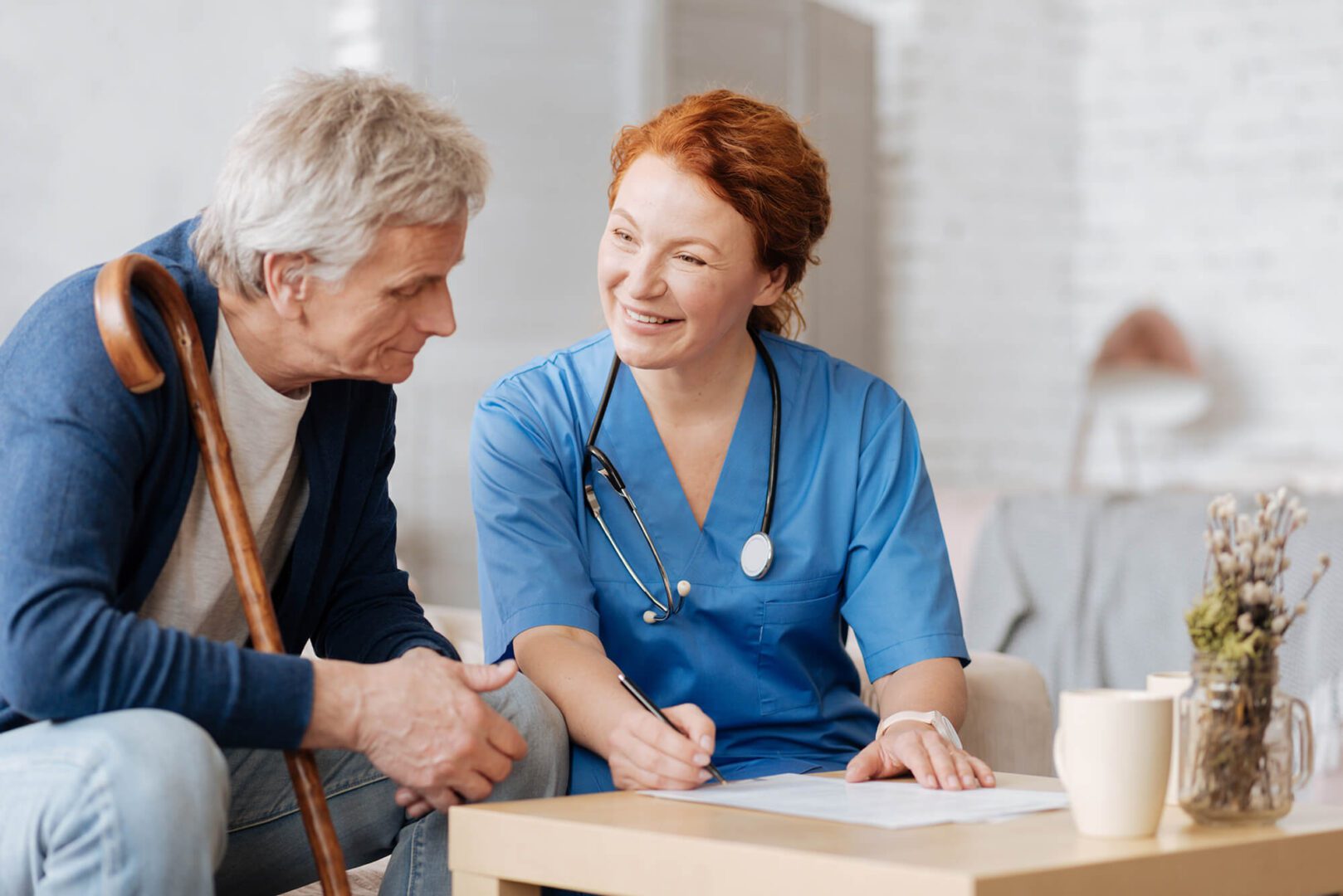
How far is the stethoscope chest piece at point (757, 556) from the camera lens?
167 centimetres

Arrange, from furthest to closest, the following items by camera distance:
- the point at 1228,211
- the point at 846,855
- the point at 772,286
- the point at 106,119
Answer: the point at 1228,211 → the point at 106,119 → the point at 772,286 → the point at 846,855

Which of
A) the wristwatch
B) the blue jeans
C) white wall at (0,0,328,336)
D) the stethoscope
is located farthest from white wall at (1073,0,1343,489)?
the blue jeans

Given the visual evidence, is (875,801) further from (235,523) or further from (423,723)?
(235,523)

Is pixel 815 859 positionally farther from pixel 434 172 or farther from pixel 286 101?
pixel 286 101

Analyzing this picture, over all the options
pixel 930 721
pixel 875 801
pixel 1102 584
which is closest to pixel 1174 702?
pixel 875 801

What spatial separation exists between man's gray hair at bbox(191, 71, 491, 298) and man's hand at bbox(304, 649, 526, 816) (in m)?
0.34

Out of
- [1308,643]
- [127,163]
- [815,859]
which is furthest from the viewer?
[127,163]

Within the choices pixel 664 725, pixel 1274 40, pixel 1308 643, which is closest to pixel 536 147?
pixel 1308 643

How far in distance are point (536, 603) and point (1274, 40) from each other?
14.9 feet

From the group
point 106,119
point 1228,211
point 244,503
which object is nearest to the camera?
point 244,503

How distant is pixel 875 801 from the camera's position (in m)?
1.28

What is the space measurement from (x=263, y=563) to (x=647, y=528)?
427 mm

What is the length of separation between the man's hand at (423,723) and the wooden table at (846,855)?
49 millimetres

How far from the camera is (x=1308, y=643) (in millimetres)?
2838
